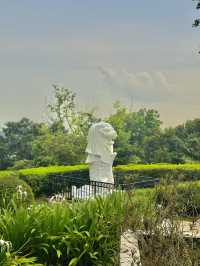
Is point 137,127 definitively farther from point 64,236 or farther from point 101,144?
point 64,236

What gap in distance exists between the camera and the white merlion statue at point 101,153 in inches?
637

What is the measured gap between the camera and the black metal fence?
46.6 ft

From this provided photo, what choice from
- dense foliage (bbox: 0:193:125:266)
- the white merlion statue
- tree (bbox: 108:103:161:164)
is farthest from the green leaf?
tree (bbox: 108:103:161:164)

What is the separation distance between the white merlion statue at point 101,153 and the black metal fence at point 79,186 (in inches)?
20.5

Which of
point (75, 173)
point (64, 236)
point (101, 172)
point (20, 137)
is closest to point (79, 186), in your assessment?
point (101, 172)

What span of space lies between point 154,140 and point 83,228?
106 ft

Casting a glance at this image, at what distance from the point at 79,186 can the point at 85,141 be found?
603 inches

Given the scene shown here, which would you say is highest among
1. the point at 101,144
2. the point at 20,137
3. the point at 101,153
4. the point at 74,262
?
the point at 20,137

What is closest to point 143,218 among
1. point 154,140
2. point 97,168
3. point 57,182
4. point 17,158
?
point 97,168

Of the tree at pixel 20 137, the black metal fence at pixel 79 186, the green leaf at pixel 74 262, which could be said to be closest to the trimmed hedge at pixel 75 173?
the black metal fence at pixel 79 186

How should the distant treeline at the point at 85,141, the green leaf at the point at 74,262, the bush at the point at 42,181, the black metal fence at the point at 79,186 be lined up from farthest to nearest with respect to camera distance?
the distant treeline at the point at 85,141, the bush at the point at 42,181, the black metal fence at the point at 79,186, the green leaf at the point at 74,262

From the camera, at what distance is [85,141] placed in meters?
31.7

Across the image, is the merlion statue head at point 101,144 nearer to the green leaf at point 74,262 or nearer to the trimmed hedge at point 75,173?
the trimmed hedge at point 75,173

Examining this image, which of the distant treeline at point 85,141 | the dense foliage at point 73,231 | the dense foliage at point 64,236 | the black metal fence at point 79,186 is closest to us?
the dense foliage at point 73,231
